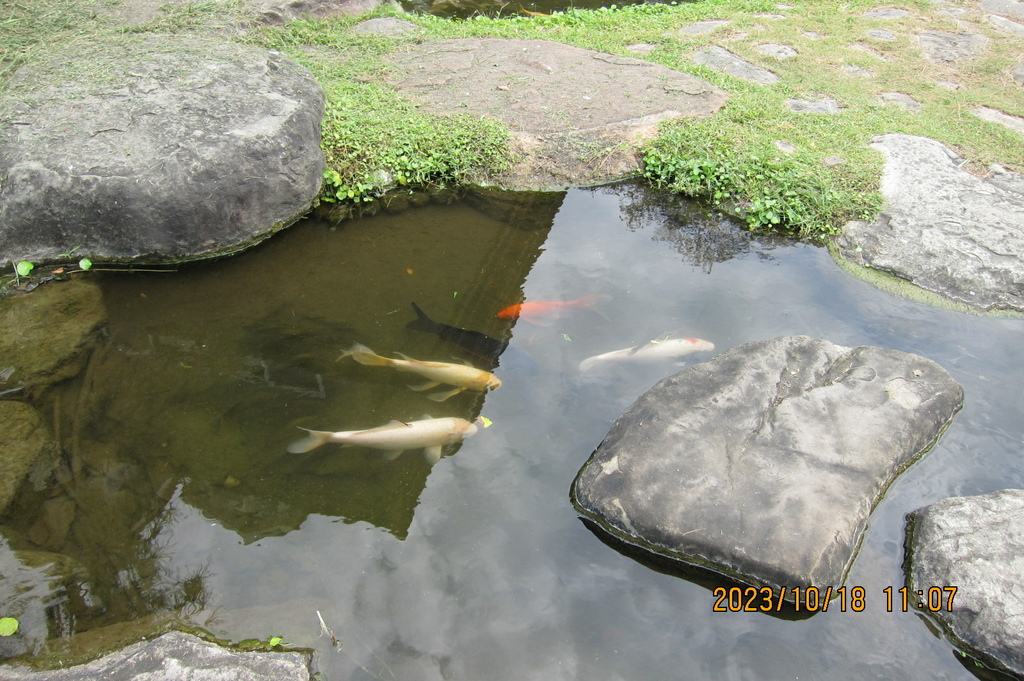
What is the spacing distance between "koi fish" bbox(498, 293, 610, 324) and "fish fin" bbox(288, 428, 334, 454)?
1.50 m

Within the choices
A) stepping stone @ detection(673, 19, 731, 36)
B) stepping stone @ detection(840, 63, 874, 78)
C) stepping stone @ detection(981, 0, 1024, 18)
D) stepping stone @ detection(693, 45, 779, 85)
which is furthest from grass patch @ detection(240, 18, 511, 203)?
stepping stone @ detection(981, 0, 1024, 18)

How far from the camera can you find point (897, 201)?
5.56 meters

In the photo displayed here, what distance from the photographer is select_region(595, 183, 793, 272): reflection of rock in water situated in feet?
17.8

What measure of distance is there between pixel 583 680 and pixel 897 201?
4.62 meters

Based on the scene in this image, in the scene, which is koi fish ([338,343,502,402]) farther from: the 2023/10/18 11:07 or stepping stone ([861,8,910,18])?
stepping stone ([861,8,910,18])

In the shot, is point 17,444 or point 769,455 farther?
point 17,444

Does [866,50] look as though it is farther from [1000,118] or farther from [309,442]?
[309,442]

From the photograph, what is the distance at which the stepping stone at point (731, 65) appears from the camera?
7.64 metres

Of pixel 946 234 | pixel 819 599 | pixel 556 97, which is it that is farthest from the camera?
pixel 556 97

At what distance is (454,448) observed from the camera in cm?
390

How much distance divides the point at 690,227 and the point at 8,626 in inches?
199

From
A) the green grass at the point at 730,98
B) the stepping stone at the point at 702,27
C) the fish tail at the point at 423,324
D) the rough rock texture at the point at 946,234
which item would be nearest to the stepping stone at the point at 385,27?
the green grass at the point at 730,98

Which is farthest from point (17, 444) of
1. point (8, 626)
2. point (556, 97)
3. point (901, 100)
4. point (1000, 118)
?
point (1000, 118)

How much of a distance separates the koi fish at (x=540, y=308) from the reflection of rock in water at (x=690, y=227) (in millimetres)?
975
